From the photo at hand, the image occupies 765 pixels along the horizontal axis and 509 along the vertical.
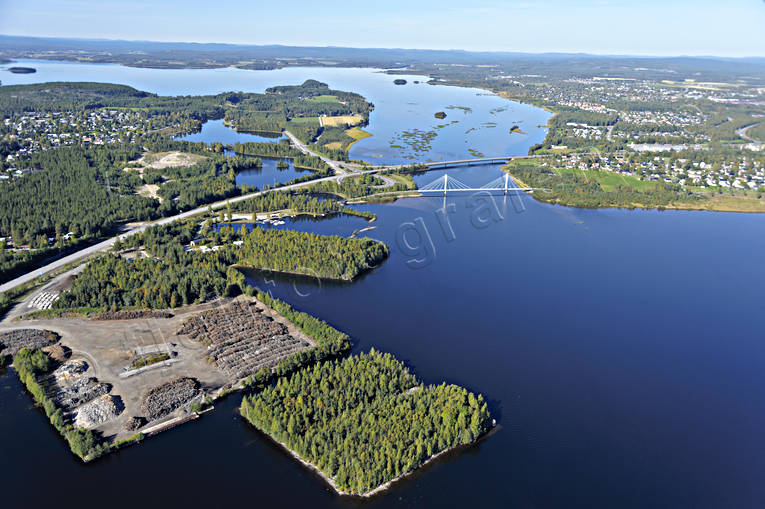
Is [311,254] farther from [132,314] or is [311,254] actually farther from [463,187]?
[463,187]

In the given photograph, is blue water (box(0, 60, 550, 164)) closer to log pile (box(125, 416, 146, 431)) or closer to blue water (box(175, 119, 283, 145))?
blue water (box(175, 119, 283, 145))

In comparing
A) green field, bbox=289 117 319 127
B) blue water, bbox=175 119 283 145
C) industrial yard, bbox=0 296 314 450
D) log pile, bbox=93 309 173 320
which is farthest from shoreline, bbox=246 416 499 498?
green field, bbox=289 117 319 127

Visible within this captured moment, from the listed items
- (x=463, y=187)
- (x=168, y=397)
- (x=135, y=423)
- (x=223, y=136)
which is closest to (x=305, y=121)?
(x=223, y=136)

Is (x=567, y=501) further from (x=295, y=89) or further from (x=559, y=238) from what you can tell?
(x=295, y=89)

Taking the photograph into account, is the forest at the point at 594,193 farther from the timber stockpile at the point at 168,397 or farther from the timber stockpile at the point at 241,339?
the timber stockpile at the point at 168,397

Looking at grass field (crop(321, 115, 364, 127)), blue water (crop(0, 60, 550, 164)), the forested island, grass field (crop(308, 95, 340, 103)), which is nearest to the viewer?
the forested island

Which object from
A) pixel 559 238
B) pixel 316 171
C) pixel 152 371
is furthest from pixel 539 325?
pixel 316 171
